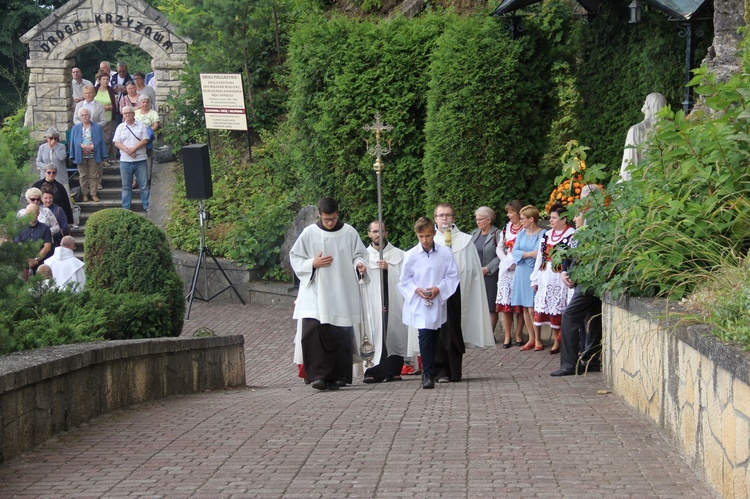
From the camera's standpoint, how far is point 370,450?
7.63 metres

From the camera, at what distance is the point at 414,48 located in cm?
1839

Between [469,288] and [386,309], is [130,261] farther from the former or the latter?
[469,288]

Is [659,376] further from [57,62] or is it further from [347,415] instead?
[57,62]

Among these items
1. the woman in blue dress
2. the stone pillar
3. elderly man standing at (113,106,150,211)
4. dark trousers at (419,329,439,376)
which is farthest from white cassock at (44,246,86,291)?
the stone pillar

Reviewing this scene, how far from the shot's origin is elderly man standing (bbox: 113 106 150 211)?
23250 mm

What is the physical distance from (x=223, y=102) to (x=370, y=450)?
51.0ft

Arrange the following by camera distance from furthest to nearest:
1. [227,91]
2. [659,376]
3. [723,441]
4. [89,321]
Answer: [227,91] < [89,321] < [659,376] < [723,441]

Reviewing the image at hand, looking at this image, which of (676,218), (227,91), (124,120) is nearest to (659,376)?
(676,218)

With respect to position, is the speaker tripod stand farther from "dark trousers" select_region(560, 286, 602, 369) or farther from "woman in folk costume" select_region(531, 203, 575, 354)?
A: "dark trousers" select_region(560, 286, 602, 369)

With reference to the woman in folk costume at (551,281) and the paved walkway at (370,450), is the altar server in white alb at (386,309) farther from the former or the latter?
the paved walkway at (370,450)

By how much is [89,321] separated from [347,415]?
2.56m

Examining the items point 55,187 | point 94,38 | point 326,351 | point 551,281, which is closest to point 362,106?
point 55,187

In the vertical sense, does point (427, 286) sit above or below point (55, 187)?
below

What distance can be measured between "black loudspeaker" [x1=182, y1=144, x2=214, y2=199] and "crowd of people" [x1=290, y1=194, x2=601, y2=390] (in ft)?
21.8
